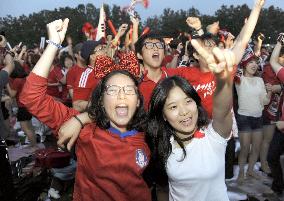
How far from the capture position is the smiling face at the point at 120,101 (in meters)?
2.65

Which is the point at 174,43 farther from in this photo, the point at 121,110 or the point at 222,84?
the point at 222,84

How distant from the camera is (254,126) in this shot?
6406mm

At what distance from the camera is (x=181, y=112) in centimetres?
251

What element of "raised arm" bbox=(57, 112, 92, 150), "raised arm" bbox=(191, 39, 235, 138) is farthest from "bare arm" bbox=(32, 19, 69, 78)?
"raised arm" bbox=(191, 39, 235, 138)

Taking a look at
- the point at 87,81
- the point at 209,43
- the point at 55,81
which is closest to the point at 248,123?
the point at 209,43

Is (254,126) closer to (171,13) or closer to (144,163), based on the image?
(144,163)

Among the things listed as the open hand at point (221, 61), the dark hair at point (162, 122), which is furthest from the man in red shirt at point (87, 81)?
the open hand at point (221, 61)

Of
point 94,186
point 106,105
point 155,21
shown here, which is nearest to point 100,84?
point 106,105

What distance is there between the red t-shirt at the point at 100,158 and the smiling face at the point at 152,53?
66.2 inches

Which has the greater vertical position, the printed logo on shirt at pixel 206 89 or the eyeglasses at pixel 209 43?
the eyeglasses at pixel 209 43

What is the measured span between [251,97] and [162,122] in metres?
3.97

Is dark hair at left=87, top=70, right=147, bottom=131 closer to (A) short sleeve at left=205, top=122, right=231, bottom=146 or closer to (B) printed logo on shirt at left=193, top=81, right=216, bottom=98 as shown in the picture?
(A) short sleeve at left=205, top=122, right=231, bottom=146

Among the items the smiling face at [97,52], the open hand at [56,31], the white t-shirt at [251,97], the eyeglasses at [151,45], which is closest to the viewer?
the open hand at [56,31]

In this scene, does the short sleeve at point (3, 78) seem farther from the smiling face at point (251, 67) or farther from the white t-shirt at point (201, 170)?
the smiling face at point (251, 67)
